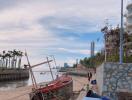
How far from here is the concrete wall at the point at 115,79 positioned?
18.8 m

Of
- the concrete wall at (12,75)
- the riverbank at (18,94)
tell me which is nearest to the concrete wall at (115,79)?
the riverbank at (18,94)

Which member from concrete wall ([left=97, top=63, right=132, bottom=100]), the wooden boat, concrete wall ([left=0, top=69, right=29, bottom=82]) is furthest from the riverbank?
concrete wall ([left=0, top=69, right=29, bottom=82])

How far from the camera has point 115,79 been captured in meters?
18.9

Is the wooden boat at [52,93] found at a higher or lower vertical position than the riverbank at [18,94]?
higher

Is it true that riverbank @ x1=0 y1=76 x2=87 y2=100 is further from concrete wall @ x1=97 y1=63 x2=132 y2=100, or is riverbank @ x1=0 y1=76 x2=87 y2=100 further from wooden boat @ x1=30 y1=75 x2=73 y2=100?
Answer: concrete wall @ x1=97 y1=63 x2=132 y2=100

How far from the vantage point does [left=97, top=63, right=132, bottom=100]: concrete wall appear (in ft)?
61.5

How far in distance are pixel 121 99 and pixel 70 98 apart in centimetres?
1392

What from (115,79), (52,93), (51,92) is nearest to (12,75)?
(52,93)

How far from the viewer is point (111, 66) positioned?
746 inches

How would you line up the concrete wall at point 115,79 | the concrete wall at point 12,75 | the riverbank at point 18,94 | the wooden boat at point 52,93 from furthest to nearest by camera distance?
the concrete wall at point 12,75 → the riverbank at point 18,94 → the wooden boat at point 52,93 → the concrete wall at point 115,79

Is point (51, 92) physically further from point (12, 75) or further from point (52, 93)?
point (12, 75)

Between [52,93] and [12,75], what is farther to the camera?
[12,75]

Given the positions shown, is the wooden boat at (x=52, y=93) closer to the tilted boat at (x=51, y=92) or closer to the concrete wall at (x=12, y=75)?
the tilted boat at (x=51, y=92)

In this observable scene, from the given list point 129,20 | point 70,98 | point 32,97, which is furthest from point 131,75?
point 129,20
